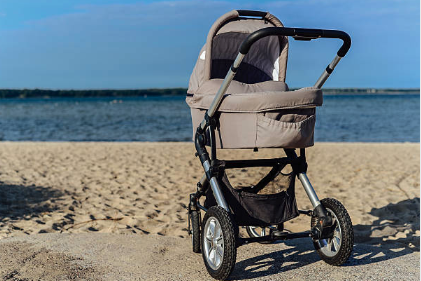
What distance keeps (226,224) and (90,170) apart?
6.48 m

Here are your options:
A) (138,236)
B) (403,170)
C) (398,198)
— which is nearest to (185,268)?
(138,236)

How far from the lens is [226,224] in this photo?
11.4ft

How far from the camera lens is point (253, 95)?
3.53m

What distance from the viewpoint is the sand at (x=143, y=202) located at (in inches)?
173

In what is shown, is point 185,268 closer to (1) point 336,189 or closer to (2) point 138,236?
(2) point 138,236

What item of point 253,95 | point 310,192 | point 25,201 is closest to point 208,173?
point 253,95

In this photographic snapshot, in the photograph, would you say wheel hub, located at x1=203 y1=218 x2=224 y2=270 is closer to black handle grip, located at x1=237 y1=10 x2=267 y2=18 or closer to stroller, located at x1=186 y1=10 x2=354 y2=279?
stroller, located at x1=186 y1=10 x2=354 y2=279

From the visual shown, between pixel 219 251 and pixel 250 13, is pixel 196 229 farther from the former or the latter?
pixel 250 13

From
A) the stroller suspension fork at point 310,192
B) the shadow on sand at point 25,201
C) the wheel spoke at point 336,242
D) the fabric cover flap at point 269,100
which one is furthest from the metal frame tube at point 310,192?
the shadow on sand at point 25,201

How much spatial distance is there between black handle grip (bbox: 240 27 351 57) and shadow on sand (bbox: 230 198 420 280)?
1.90m

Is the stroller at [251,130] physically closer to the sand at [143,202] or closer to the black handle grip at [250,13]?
the black handle grip at [250,13]

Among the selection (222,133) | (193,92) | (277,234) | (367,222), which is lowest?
(367,222)

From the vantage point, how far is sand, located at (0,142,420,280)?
4.40 meters

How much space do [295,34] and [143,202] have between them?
4.16 metres
